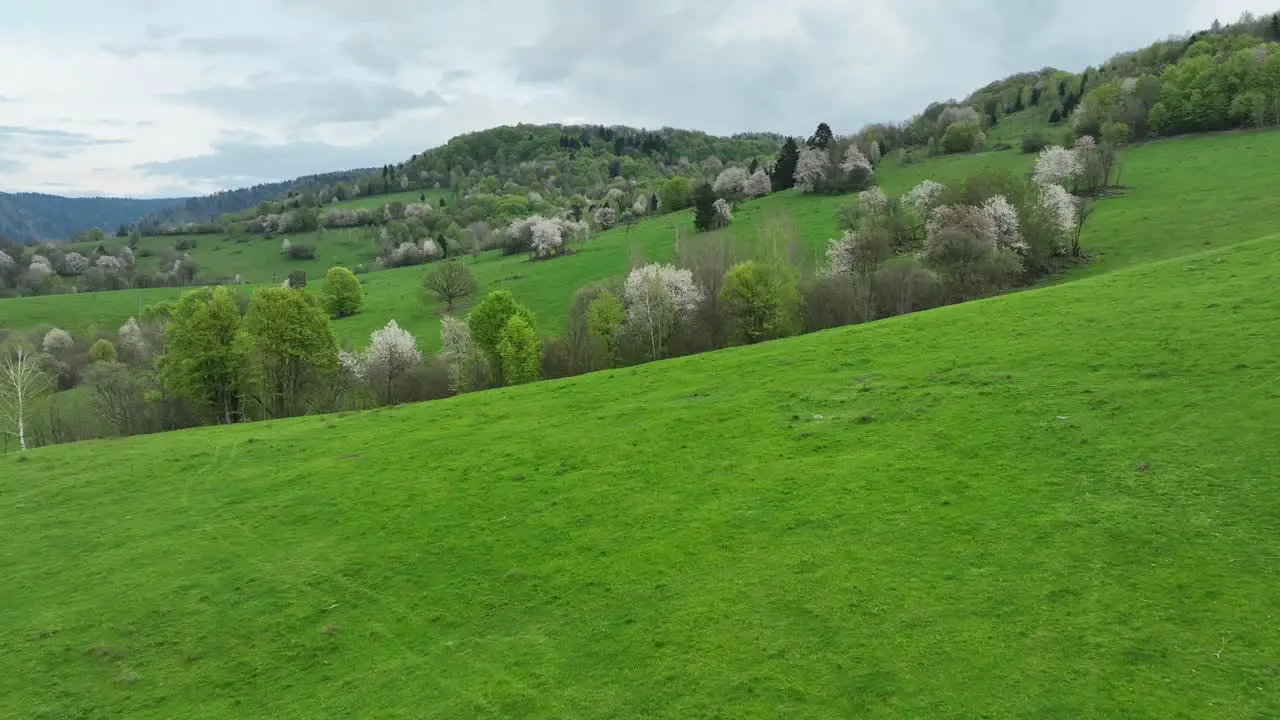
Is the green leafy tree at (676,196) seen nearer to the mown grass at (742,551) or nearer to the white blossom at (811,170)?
the white blossom at (811,170)

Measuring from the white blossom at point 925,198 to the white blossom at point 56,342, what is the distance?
121845 millimetres

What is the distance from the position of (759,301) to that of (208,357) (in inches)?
1846

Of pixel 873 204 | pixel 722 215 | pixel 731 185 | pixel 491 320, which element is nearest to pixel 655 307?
pixel 491 320

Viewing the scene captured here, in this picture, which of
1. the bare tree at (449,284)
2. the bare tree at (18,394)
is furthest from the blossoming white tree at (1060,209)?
Result: the bare tree at (18,394)

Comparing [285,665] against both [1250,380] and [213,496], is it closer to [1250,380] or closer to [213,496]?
[213,496]

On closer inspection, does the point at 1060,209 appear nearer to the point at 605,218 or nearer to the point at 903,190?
the point at 903,190

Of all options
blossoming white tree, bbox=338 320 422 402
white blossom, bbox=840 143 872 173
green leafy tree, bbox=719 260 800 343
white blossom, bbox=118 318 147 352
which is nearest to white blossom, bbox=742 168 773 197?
white blossom, bbox=840 143 872 173

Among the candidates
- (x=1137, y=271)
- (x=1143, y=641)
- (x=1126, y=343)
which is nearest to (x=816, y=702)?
(x=1143, y=641)

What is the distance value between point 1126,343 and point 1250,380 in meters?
6.06

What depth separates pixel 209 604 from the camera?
22969 millimetres

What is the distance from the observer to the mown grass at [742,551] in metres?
16.2

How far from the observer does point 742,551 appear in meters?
21.5

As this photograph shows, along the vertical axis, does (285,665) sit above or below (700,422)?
below

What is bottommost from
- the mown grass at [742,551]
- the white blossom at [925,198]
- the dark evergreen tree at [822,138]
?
the mown grass at [742,551]
